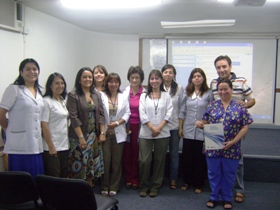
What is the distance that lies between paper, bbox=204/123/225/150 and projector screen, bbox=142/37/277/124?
9.76ft

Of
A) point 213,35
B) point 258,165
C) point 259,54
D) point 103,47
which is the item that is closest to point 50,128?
point 258,165

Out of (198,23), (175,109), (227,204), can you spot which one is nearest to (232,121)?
(175,109)

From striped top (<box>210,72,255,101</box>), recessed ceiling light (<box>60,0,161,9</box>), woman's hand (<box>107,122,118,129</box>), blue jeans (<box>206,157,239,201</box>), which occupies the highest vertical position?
recessed ceiling light (<box>60,0,161,9</box>)

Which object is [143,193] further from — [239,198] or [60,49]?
[60,49]

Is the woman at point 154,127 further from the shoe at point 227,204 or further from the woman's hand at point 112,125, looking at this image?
the shoe at point 227,204

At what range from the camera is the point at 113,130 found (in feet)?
9.36

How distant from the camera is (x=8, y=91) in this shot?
2.14 meters

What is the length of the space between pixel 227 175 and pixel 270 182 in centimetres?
126

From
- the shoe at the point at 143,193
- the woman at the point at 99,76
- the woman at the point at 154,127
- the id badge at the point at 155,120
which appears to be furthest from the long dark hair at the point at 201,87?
the shoe at the point at 143,193

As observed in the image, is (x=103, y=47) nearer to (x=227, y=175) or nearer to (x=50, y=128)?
(x=50, y=128)

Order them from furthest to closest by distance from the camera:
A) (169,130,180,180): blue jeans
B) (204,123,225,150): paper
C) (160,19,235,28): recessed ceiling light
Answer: (160,19,235,28): recessed ceiling light → (169,130,180,180): blue jeans → (204,123,225,150): paper

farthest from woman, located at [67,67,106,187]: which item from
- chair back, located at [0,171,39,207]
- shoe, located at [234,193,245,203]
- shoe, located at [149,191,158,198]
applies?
shoe, located at [234,193,245,203]

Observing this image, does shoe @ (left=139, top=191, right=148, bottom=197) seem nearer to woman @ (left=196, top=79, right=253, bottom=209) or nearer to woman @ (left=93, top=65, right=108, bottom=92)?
woman @ (left=196, top=79, right=253, bottom=209)

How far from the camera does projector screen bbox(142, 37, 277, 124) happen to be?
516 cm
